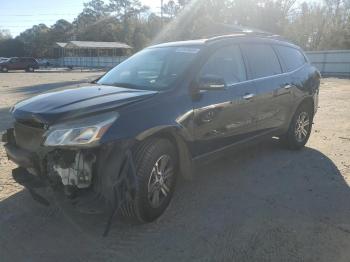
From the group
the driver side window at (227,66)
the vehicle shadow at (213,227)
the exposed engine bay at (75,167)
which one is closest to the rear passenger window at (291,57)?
the driver side window at (227,66)

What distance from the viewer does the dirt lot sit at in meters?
3.51

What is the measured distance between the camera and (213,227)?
13.0 feet

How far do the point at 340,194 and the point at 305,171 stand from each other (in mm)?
872

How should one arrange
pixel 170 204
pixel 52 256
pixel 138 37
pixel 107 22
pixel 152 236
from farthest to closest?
pixel 107 22
pixel 138 37
pixel 170 204
pixel 152 236
pixel 52 256

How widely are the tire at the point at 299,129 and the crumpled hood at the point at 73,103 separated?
3.09 metres

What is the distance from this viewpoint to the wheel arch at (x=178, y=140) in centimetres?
386

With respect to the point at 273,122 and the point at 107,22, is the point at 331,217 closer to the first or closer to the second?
the point at 273,122

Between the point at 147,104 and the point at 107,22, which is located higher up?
the point at 107,22

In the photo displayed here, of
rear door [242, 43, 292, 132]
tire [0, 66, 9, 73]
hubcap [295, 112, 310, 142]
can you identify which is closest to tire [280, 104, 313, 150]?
hubcap [295, 112, 310, 142]

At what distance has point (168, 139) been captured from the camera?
4.12 m

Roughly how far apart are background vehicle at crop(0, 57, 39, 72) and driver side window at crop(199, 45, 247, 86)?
42029 mm

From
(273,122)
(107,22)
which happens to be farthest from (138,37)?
(273,122)

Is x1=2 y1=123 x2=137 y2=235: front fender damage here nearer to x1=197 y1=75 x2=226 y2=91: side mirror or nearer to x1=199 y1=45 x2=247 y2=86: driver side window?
x1=197 y1=75 x2=226 y2=91: side mirror

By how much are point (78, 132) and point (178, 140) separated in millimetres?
1099
